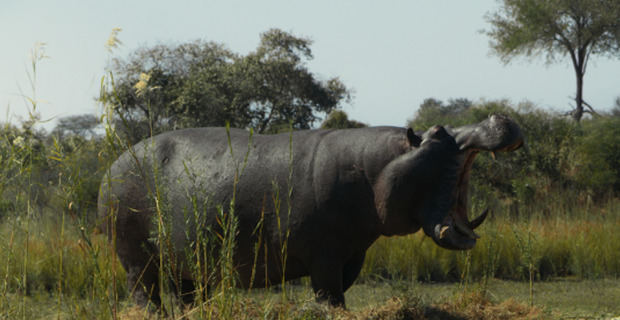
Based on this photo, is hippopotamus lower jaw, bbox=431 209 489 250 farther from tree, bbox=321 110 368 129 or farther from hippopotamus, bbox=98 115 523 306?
tree, bbox=321 110 368 129

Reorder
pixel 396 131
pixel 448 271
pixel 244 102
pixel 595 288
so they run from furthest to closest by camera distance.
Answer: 1. pixel 244 102
2. pixel 448 271
3. pixel 595 288
4. pixel 396 131

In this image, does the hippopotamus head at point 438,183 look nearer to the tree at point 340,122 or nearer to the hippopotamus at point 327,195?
the hippopotamus at point 327,195

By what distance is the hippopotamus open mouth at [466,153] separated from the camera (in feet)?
7.82

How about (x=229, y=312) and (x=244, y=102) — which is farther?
(x=244, y=102)

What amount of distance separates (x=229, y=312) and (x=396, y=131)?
1038 mm

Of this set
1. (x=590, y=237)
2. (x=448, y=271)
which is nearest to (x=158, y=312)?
(x=448, y=271)

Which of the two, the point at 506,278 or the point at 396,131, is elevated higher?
the point at 396,131

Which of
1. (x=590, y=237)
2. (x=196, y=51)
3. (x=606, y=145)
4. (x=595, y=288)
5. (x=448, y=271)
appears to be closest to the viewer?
(x=595, y=288)

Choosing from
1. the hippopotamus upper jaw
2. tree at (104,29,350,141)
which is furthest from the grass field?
tree at (104,29,350,141)

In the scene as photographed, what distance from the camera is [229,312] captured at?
2.17m

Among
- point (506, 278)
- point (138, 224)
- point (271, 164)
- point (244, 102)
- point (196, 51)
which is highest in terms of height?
point (196, 51)

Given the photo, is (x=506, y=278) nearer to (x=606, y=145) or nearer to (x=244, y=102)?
(x=606, y=145)

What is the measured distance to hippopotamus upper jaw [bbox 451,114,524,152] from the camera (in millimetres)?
2377

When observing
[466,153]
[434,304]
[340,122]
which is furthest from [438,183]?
[340,122]
